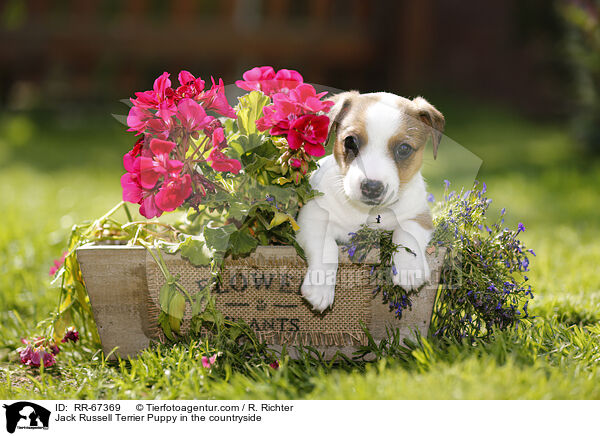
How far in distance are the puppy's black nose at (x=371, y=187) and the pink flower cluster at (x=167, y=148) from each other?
0.44 metres

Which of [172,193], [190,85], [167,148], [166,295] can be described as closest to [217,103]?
[190,85]

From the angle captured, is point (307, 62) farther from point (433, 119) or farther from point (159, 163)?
point (159, 163)

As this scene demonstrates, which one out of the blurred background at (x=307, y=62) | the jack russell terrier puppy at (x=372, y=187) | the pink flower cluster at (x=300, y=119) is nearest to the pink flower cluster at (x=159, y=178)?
the pink flower cluster at (x=300, y=119)

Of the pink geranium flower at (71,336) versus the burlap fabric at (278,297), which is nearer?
the burlap fabric at (278,297)

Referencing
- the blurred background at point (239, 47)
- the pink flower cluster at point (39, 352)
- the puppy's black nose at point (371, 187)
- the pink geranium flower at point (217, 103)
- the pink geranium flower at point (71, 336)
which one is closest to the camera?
the puppy's black nose at point (371, 187)

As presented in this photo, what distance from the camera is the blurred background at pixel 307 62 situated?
7.15 meters

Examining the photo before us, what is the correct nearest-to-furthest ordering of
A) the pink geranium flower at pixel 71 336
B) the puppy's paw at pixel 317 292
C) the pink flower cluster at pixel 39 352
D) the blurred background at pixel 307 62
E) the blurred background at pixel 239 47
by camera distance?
the puppy's paw at pixel 317 292 < the pink flower cluster at pixel 39 352 < the pink geranium flower at pixel 71 336 < the blurred background at pixel 307 62 < the blurred background at pixel 239 47

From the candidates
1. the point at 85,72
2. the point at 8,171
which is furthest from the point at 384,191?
the point at 85,72

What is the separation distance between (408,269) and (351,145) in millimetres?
468

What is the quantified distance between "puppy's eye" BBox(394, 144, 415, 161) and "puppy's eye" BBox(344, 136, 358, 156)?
0.13 metres

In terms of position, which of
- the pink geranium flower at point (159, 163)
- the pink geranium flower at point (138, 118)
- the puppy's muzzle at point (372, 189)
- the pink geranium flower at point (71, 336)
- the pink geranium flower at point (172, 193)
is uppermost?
the pink geranium flower at point (138, 118)
